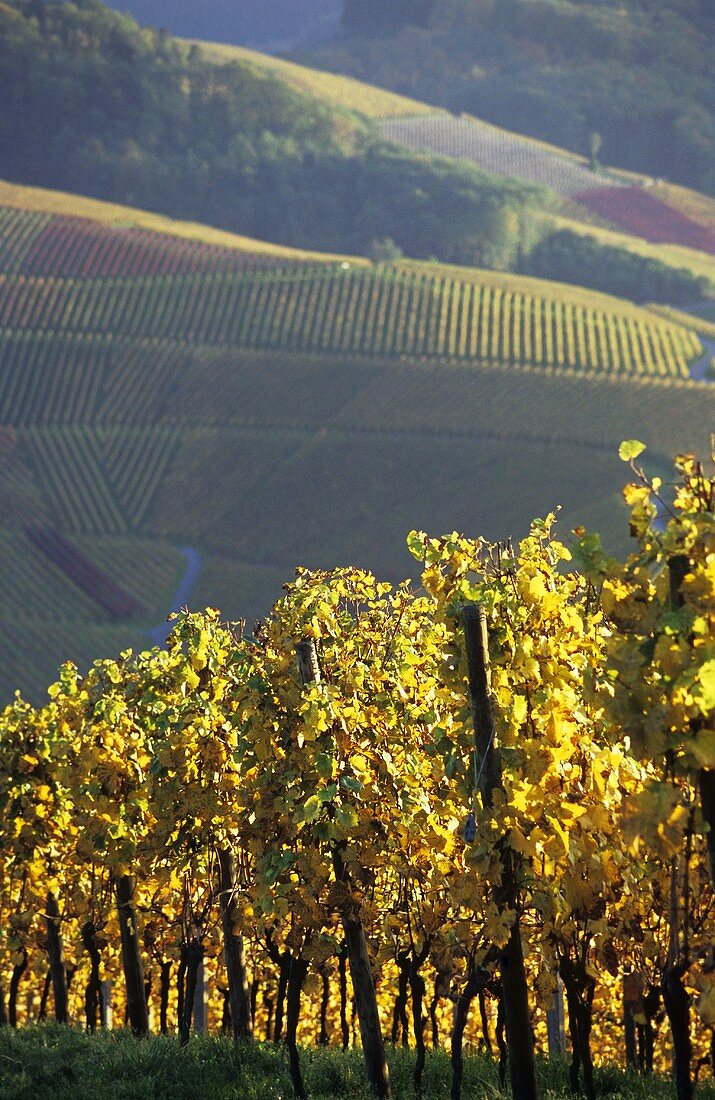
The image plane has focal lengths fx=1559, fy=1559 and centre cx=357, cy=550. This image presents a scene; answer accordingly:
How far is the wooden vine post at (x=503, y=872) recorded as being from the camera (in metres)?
9.36

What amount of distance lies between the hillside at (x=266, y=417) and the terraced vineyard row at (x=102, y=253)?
0.36 metres

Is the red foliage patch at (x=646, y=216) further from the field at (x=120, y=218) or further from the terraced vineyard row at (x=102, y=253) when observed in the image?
the terraced vineyard row at (x=102, y=253)

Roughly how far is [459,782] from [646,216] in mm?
154796

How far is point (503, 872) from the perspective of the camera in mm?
9625

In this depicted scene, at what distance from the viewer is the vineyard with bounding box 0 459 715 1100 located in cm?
753

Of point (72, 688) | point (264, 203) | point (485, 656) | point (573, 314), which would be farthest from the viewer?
point (264, 203)

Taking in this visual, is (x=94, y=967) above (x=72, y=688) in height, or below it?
below

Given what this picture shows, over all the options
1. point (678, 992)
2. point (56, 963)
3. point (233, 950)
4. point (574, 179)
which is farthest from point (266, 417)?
point (574, 179)

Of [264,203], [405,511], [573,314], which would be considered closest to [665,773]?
[405,511]

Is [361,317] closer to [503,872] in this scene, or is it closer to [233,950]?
[233,950]

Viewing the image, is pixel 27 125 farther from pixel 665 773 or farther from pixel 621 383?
pixel 665 773

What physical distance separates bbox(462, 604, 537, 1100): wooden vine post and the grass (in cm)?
130

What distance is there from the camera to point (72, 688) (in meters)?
16.6

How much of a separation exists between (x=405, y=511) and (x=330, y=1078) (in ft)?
190
